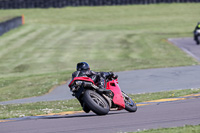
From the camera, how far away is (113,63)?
2630 cm

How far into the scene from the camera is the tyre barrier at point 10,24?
40256mm

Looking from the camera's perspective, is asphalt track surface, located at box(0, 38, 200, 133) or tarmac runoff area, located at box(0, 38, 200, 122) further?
tarmac runoff area, located at box(0, 38, 200, 122)

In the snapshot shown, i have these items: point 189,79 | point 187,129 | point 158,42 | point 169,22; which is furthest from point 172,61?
point 169,22

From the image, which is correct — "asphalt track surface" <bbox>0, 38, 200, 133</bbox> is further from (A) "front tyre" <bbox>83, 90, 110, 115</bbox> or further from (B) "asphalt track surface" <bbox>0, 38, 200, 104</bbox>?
(B) "asphalt track surface" <bbox>0, 38, 200, 104</bbox>

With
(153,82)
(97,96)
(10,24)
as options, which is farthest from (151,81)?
(10,24)

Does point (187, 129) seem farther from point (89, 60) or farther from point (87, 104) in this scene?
point (89, 60)

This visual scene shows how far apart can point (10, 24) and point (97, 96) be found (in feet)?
114

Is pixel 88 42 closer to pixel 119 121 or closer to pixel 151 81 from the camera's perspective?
pixel 151 81

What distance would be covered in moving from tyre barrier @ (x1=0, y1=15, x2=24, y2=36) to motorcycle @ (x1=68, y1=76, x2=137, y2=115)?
101 feet

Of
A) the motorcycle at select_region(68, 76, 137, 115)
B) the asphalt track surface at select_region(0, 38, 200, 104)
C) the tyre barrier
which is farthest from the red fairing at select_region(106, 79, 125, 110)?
the tyre barrier

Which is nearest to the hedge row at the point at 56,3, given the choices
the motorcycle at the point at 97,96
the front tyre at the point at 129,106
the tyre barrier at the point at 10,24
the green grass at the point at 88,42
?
the green grass at the point at 88,42

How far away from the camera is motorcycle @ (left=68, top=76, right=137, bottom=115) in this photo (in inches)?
378

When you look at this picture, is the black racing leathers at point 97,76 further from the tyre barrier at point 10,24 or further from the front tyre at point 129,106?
the tyre barrier at point 10,24

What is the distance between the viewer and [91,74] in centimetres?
1025
